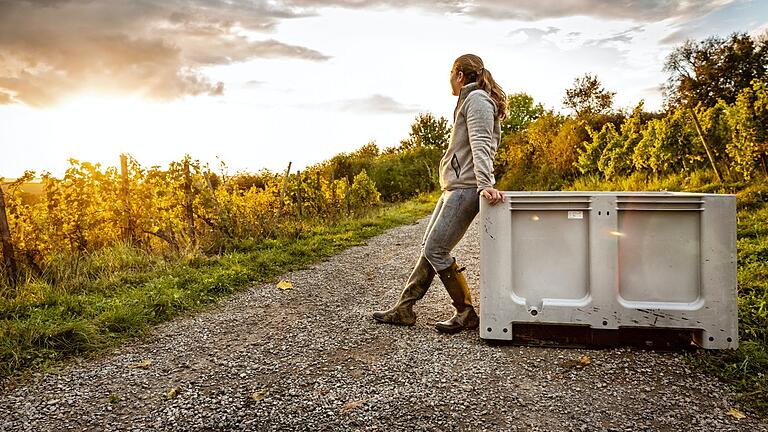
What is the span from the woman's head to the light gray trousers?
0.71 meters

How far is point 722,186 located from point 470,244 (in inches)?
293

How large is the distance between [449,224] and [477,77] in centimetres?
118

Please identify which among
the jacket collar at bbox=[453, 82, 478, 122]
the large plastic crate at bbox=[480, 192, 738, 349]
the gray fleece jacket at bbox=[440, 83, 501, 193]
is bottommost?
the large plastic crate at bbox=[480, 192, 738, 349]

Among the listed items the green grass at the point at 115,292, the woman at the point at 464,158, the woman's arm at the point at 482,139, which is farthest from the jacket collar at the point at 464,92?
the green grass at the point at 115,292

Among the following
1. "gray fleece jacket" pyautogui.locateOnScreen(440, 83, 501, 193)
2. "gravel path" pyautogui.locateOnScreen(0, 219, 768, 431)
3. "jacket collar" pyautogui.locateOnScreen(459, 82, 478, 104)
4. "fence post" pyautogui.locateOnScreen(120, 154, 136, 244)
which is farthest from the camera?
"fence post" pyautogui.locateOnScreen(120, 154, 136, 244)

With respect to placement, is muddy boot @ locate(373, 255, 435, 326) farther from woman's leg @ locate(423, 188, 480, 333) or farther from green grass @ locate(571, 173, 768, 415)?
green grass @ locate(571, 173, 768, 415)

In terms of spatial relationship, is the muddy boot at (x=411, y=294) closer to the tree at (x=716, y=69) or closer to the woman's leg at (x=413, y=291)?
the woman's leg at (x=413, y=291)

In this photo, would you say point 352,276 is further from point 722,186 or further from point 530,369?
point 722,186

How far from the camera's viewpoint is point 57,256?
6.58 metres

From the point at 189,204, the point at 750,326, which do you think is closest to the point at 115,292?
the point at 189,204

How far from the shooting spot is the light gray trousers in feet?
12.7

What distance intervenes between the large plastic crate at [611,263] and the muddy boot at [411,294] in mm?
604

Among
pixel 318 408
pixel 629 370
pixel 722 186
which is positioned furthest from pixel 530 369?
pixel 722 186

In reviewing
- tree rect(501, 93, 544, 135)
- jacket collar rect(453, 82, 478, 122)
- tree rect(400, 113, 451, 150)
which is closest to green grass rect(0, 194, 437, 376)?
jacket collar rect(453, 82, 478, 122)
